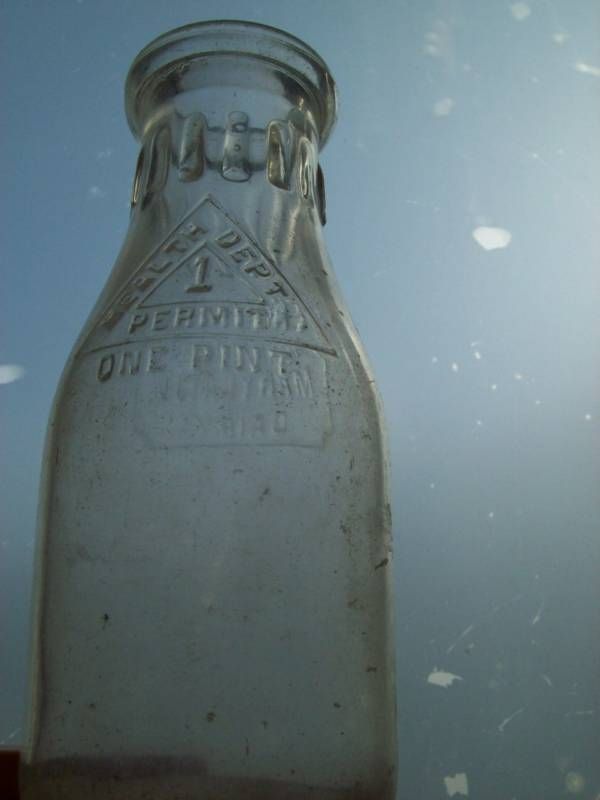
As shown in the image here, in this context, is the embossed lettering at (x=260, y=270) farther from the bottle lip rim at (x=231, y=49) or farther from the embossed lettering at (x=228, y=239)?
the bottle lip rim at (x=231, y=49)

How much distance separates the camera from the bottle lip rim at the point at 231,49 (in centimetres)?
49

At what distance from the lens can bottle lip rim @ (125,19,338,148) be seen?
49 cm

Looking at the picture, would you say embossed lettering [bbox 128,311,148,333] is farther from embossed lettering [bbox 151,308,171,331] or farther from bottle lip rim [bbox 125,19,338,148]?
bottle lip rim [bbox 125,19,338,148]

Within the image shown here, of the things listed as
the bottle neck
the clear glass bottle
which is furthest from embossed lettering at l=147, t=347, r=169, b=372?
the bottle neck

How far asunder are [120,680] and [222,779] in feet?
0.19

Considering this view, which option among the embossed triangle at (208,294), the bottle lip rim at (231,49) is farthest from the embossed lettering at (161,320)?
the bottle lip rim at (231,49)

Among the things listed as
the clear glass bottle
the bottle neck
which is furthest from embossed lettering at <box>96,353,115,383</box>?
the bottle neck

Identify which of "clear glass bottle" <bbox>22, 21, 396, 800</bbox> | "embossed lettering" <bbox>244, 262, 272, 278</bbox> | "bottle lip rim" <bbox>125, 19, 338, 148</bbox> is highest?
"bottle lip rim" <bbox>125, 19, 338, 148</bbox>

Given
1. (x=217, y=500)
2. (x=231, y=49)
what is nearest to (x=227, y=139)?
(x=231, y=49)

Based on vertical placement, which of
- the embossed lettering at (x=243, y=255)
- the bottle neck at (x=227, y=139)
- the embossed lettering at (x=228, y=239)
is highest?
the bottle neck at (x=227, y=139)

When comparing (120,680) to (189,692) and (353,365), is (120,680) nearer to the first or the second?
(189,692)

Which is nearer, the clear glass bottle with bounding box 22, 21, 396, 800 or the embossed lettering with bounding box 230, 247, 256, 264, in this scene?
the clear glass bottle with bounding box 22, 21, 396, 800

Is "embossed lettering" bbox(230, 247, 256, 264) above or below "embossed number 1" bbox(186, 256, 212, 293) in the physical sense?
above

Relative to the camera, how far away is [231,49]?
49 cm
